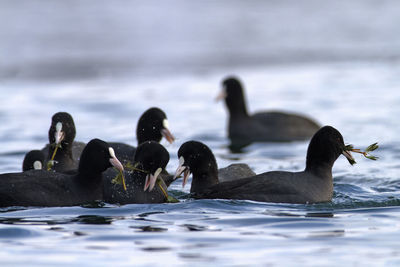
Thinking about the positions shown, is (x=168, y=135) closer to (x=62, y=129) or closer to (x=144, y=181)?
(x=62, y=129)

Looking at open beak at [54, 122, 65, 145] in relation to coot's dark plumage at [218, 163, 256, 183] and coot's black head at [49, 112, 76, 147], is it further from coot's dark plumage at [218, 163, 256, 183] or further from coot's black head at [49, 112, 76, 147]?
coot's dark plumage at [218, 163, 256, 183]

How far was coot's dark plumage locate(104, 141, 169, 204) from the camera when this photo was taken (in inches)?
373

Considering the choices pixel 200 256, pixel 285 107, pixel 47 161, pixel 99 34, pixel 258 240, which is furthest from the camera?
pixel 99 34

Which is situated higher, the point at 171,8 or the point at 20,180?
the point at 171,8

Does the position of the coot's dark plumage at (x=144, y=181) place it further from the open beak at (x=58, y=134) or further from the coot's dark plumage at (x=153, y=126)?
the coot's dark plumage at (x=153, y=126)

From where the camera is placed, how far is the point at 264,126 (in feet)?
53.1

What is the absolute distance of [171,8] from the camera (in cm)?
3212

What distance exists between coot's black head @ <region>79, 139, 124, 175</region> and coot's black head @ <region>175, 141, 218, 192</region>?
86 cm

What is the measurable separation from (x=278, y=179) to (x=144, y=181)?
1.50 meters

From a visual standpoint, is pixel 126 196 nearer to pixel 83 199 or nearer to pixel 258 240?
pixel 83 199

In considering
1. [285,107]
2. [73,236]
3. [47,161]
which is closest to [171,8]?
[285,107]

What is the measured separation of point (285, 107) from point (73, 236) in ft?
41.0

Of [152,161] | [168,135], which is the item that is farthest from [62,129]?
[152,161]

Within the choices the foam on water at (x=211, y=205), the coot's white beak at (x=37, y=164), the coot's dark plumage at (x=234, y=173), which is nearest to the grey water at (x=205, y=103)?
the foam on water at (x=211, y=205)
